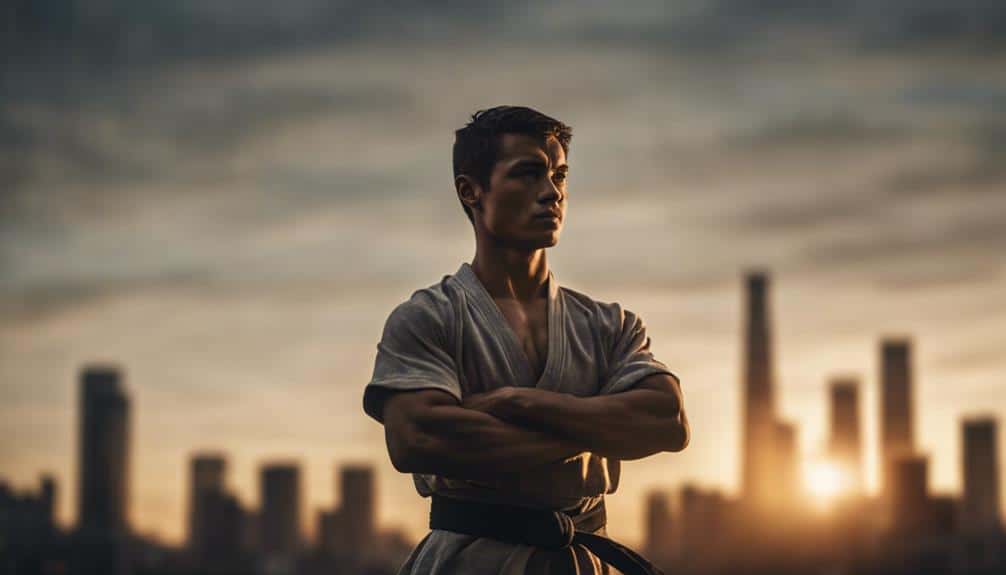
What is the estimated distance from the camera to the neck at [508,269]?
11.7 meters

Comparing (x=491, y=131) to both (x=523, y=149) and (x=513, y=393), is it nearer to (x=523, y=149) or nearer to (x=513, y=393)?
(x=523, y=149)

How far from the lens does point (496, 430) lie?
10852 millimetres

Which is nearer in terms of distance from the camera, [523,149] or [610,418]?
[610,418]

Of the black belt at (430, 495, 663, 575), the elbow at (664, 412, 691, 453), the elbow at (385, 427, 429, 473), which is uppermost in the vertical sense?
the elbow at (664, 412, 691, 453)

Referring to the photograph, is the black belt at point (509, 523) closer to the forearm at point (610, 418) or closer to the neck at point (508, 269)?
the forearm at point (610, 418)

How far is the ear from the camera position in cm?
1160

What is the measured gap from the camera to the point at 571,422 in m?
10.9

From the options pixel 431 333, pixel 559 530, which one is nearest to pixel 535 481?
pixel 559 530

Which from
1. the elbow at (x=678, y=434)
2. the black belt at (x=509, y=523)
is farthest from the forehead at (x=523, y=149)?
the black belt at (x=509, y=523)

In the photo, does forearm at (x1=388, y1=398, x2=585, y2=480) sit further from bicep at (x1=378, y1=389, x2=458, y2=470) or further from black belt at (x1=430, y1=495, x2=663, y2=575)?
black belt at (x1=430, y1=495, x2=663, y2=575)

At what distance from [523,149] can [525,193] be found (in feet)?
0.80

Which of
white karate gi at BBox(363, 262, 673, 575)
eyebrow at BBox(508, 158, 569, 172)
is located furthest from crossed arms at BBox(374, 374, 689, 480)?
eyebrow at BBox(508, 158, 569, 172)

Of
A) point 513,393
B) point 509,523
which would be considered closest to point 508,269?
point 513,393

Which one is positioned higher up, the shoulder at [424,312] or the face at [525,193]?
the face at [525,193]
